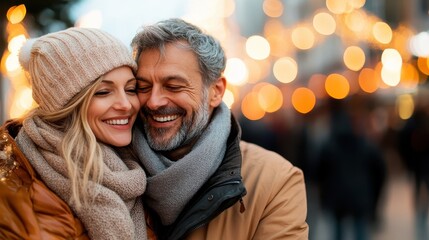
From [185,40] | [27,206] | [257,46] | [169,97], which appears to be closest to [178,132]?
[169,97]

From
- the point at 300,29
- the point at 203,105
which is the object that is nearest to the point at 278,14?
the point at 300,29

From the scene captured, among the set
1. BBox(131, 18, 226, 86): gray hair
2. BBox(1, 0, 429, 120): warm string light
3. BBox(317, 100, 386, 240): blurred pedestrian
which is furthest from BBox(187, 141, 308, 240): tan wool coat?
BBox(1, 0, 429, 120): warm string light

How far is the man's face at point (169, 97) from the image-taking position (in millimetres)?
3135

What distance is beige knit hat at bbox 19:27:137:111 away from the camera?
9.18ft

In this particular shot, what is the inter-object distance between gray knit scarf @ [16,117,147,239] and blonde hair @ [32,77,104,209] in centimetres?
3

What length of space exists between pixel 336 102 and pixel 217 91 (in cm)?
589

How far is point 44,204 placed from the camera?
2602mm

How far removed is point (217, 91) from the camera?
3.45 metres

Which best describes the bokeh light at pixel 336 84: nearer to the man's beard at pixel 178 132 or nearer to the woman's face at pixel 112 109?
the man's beard at pixel 178 132

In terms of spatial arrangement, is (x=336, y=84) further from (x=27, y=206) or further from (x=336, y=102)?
(x=27, y=206)

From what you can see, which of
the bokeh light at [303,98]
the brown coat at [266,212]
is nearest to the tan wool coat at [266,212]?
the brown coat at [266,212]

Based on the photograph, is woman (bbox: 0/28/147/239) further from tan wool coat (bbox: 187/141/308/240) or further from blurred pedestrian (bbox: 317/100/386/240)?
blurred pedestrian (bbox: 317/100/386/240)

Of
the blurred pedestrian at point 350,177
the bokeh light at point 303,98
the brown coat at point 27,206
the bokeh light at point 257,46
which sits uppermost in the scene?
the brown coat at point 27,206

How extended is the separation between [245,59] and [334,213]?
1662 cm
